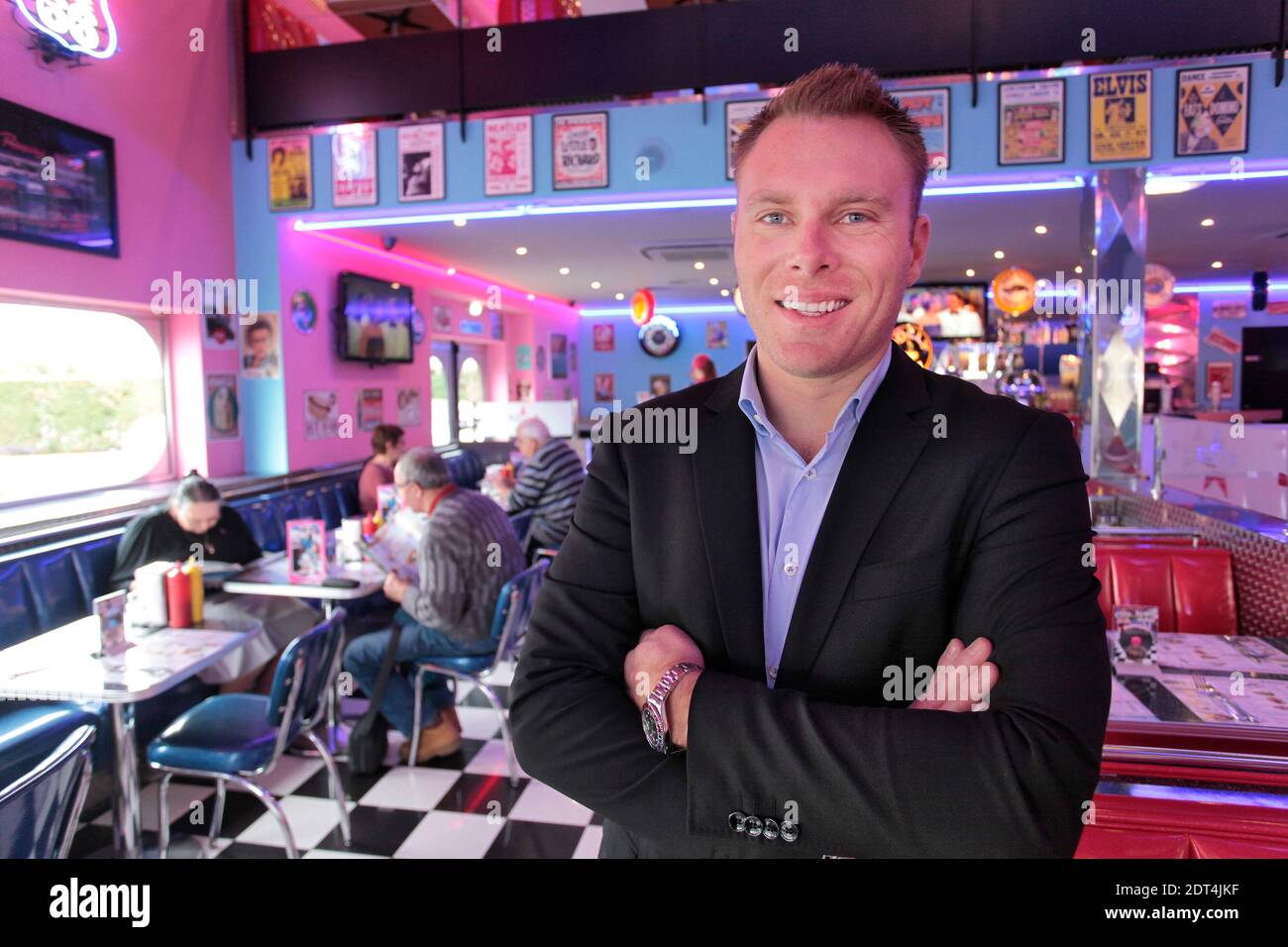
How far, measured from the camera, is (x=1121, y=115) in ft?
17.2

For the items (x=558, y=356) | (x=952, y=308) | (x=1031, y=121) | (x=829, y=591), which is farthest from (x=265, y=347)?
(x=952, y=308)

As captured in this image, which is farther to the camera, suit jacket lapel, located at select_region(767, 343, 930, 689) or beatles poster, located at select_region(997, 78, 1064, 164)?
beatles poster, located at select_region(997, 78, 1064, 164)

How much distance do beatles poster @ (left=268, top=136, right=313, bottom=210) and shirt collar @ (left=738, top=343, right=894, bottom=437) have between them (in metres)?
6.19

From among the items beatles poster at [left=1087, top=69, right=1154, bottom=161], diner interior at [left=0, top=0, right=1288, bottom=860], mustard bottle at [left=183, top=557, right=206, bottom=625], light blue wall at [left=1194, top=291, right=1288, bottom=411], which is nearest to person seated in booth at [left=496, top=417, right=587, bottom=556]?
diner interior at [left=0, top=0, right=1288, bottom=860]

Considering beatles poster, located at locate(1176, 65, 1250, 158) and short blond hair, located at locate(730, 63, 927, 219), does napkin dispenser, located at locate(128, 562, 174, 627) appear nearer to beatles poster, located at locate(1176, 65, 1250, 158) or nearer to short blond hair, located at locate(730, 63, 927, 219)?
short blond hair, located at locate(730, 63, 927, 219)

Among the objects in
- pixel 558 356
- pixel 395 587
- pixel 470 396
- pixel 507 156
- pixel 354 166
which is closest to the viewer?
pixel 395 587

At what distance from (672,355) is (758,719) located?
14.9m

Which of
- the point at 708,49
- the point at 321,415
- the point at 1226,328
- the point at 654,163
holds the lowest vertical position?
the point at 321,415

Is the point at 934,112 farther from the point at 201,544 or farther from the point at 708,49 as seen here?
the point at 201,544

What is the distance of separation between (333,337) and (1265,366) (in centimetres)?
1428

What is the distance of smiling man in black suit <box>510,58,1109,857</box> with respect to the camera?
36.7 inches

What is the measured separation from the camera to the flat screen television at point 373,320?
23.9 feet

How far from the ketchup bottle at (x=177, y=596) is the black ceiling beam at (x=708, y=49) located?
427 centimetres
